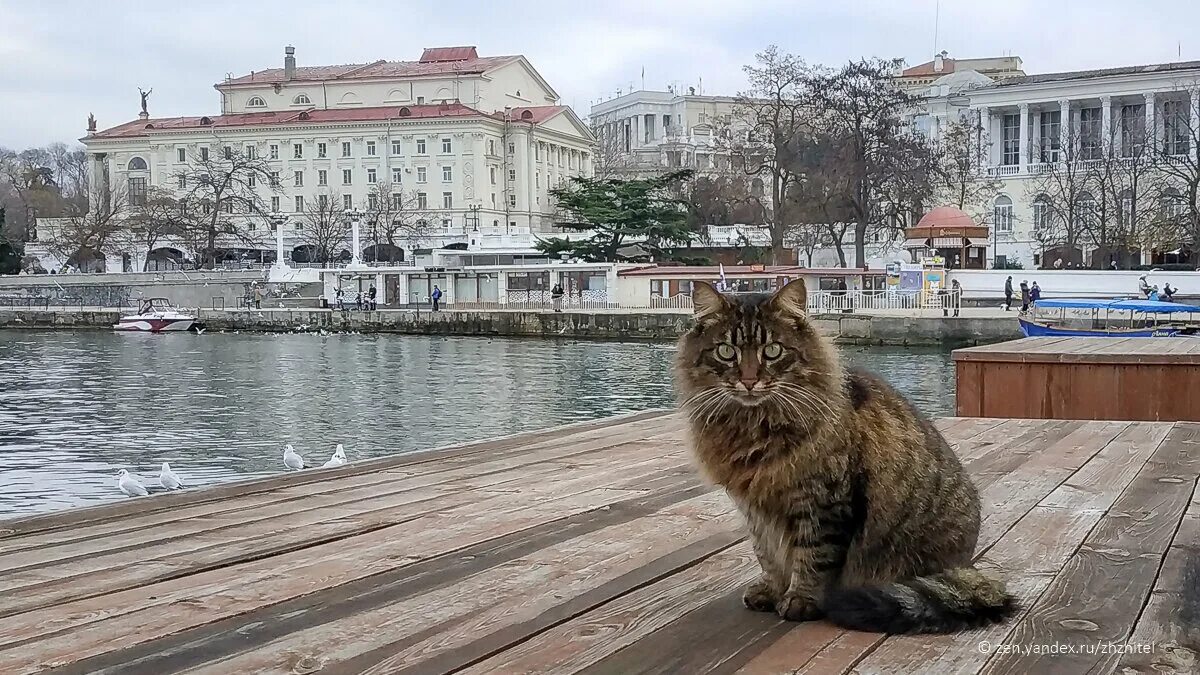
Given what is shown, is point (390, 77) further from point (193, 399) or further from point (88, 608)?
point (88, 608)

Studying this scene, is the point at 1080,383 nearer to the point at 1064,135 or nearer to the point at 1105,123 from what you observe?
the point at 1064,135

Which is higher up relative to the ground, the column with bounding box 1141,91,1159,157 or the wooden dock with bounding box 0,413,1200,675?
the column with bounding box 1141,91,1159,157

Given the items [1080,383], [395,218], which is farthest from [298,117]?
[1080,383]

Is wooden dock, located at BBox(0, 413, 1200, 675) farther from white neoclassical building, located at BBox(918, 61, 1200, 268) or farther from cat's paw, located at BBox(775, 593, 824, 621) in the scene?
white neoclassical building, located at BBox(918, 61, 1200, 268)

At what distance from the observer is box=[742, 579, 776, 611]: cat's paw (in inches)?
110

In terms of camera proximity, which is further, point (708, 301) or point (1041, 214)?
point (1041, 214)

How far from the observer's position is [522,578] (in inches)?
126

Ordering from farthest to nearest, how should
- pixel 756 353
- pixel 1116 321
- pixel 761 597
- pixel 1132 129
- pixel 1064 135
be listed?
pixel 1064 135
pixel 1132 129
pixel 1116 321
pixel 761 597
pixel 756 353

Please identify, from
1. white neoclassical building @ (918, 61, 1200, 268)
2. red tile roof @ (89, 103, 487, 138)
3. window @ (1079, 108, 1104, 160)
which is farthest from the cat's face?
red tile roof @ (89, 103, 487, 138)

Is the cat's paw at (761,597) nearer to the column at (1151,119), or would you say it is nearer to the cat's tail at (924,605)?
the cat's tail at (924,605)

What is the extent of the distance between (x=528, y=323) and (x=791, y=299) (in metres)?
38.7

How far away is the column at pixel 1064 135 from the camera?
53.7 meters

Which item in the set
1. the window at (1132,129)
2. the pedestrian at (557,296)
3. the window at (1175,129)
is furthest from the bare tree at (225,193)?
the window at (1175,129)

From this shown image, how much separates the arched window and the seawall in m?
22.1
